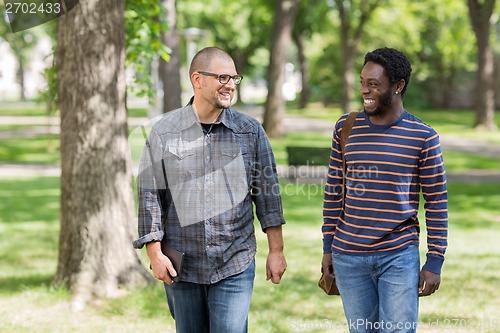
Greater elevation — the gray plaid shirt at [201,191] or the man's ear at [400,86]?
the man's ear at [400,86]

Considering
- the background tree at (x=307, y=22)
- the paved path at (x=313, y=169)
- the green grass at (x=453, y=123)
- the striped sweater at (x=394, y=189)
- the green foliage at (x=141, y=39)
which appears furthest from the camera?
the background tree at (x=307, y=22)

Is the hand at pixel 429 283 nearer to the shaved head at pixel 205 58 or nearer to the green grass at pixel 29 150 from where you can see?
the shaved head at pixel 205 58

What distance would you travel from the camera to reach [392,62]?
354cm

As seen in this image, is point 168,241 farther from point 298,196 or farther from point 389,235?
point 298,196

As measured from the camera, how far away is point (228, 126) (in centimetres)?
367

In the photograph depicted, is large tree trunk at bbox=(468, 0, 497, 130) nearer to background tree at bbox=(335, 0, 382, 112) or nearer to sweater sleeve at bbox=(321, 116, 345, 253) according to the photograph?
background tree at bbox=(335, 0, 382, 112)

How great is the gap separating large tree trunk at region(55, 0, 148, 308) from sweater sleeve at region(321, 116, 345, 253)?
3.52 meters

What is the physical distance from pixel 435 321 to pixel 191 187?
353 centimetres

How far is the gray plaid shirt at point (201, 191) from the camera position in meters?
3.62

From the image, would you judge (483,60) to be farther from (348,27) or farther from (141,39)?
(141,39)

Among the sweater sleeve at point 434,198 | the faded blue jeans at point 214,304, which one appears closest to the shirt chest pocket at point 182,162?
the faded blue jeans at point 214,304

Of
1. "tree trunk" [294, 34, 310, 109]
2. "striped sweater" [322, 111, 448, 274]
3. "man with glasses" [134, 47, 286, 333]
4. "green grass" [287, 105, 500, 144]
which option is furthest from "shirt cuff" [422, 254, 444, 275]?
"tree trunk" [294, 34, 310, 109]

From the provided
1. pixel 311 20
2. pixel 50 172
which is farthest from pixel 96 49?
pixel 311 20

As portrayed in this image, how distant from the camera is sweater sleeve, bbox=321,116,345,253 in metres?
3.76
